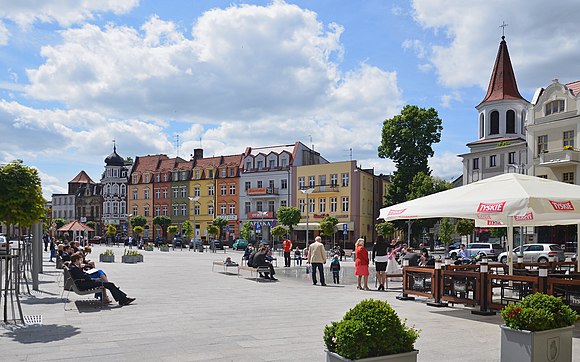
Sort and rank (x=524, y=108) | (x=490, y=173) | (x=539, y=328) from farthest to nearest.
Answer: (x=524, y=108)
(x=490, y=173)
(x=539, y=328)

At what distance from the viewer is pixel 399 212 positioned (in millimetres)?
11922

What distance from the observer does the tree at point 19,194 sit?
9.45 meters

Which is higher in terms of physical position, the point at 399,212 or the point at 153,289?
the point at 399,212

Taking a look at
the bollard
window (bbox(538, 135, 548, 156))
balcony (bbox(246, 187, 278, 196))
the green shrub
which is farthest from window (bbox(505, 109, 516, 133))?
the green shrub

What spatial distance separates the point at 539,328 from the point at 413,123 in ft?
167

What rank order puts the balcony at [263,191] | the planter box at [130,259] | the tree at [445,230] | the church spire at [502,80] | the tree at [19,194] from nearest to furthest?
the tree at [19,194], the planter box at [130,259], the tree at [445,230], the church spire at [502,80], the balcony at [263,191]

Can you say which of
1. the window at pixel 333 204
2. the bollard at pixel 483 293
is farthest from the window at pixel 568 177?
the bollard at pixel 483 293

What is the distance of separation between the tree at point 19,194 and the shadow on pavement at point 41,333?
197 centimetres

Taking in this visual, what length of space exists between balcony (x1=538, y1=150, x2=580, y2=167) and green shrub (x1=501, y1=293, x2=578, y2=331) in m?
39.3

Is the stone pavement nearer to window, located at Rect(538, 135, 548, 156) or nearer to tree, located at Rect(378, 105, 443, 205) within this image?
window, located at Rect(538, 135, 548, 156)

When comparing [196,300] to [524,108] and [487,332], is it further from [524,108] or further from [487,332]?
[524,108]

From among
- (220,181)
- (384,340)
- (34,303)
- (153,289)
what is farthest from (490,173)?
(384,340)

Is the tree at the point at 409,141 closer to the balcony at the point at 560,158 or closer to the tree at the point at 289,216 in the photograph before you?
the tree at the point at 289,216

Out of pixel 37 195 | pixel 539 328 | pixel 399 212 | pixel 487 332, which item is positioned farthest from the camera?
pixel 399 212
